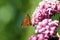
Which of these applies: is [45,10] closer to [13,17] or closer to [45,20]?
[45,20]

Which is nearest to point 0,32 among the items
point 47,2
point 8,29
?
point 8,29

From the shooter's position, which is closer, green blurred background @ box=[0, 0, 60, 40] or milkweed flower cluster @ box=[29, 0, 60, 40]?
milkweed flower cluster @ box=[29, 0, 60, 40]

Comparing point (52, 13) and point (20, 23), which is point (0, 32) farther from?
point (52, 13)

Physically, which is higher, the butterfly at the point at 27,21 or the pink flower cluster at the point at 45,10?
the pink flower cluster at the point at 45,10

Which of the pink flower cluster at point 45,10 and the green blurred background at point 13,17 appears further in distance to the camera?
the green blurred background at point 13,17

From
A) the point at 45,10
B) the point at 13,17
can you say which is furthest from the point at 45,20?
the point at 13,17
